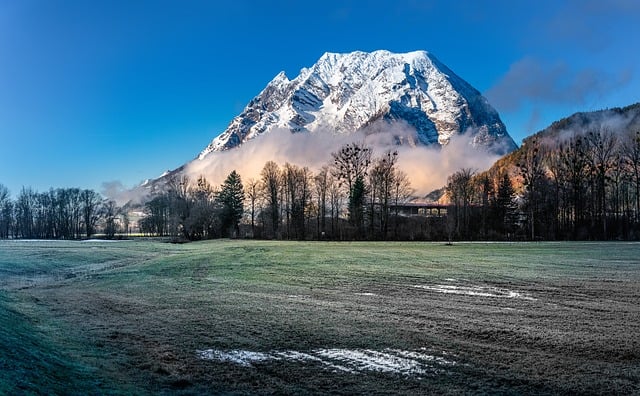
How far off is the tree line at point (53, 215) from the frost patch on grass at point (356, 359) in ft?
517

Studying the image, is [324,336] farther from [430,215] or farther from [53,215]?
[53,215]

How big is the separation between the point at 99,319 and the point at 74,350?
4.19 meters

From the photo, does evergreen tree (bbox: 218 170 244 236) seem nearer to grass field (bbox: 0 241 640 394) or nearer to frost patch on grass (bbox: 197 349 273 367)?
grass field (bbox: 0 241 640 394)

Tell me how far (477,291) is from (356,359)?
11793 millimetres

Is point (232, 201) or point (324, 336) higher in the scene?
point (232, 201)

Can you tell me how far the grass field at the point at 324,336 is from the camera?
28.2 feet

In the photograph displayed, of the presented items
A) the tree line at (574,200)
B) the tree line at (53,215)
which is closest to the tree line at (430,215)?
the tree line at (574,200)

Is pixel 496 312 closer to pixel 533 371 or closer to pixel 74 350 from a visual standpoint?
pixel 533 371

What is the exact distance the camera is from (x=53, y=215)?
158m

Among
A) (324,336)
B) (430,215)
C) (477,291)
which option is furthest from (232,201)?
(324,336)

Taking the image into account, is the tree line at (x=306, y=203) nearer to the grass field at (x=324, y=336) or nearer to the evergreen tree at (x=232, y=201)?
the evergreen tree at (x=232, y=201)

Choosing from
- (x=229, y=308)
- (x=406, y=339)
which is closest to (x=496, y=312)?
(x=406, y=339)

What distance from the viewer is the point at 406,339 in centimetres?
1184

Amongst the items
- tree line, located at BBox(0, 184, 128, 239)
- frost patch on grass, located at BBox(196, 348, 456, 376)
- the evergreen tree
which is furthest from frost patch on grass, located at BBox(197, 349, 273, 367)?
tree line, located at BBox(0, 184, 128, 239)
